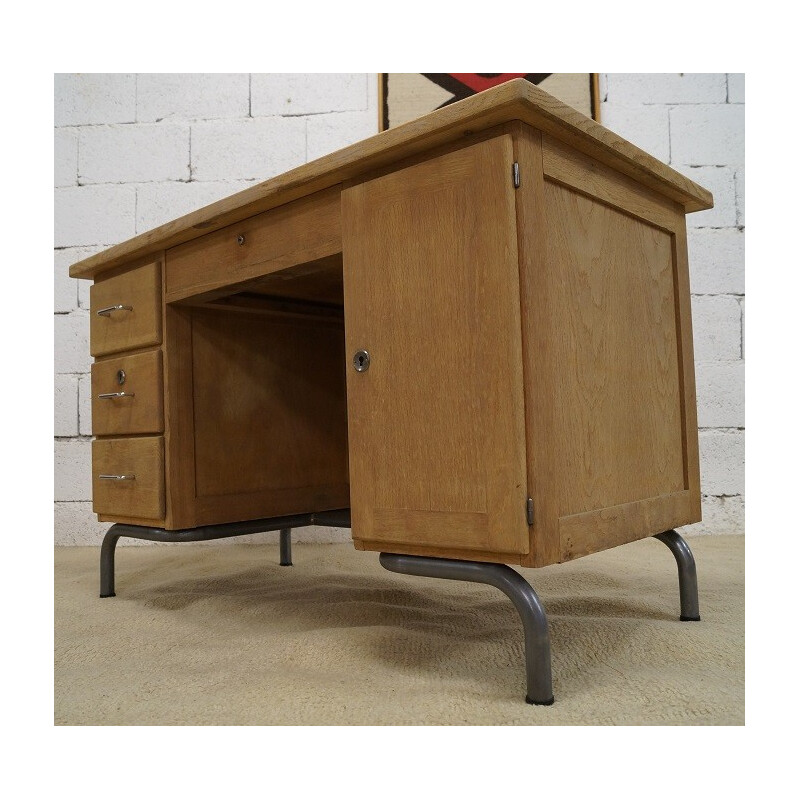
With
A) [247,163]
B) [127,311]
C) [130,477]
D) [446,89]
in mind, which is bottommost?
[130,477]

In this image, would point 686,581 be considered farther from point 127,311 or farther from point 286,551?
→ point 127,311

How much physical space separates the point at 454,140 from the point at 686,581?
0.83m

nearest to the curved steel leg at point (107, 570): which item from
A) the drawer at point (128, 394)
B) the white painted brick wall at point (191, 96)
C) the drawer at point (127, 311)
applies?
the drawer at point (128, 394)

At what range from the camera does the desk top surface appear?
0.87m

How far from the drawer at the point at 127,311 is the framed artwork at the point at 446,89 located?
1071 millimetres

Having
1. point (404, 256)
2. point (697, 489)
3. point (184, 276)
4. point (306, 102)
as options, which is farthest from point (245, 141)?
point (697, 489)

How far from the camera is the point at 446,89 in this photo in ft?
7.41

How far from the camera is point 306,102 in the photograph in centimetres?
233

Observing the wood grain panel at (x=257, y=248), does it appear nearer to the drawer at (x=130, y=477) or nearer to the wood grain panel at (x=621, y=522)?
the drawer at (x=130, y=477)

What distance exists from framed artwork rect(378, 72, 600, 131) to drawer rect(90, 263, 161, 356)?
107 centimetres

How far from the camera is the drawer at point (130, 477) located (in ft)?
4.75

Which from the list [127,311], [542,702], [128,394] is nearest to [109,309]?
[127,311]

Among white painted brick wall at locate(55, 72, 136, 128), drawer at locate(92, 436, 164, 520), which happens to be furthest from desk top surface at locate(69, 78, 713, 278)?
white painted brick wall at locate(55, 72, 136, 128)

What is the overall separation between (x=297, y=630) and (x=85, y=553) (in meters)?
1.24
